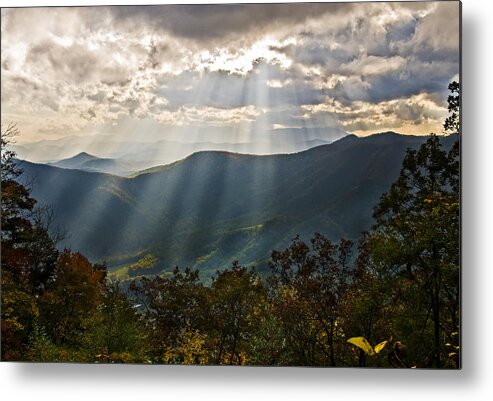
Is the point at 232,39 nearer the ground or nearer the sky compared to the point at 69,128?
nearer the sky

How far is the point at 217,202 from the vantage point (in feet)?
16.7

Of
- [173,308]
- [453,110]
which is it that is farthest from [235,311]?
[453,110]

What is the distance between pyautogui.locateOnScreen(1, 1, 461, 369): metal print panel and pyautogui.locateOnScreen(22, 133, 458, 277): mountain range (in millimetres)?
11

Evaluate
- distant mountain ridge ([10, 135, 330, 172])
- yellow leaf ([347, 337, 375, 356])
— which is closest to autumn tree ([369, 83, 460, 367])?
yellow leaf ([347, 337, 375, 356])

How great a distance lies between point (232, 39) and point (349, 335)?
218 cm

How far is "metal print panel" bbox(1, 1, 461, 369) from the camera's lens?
4.88 m

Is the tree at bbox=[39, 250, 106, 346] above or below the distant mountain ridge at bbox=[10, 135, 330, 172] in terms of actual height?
below

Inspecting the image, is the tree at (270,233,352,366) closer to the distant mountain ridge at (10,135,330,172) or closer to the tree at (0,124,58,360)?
the distant mountain ridge at (10,135,330,172)

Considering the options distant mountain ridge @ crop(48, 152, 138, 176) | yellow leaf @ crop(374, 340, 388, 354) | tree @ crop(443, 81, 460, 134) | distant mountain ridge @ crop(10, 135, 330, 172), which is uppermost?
tree @ crop(443, 81, 460, 134)

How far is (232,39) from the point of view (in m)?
5.07

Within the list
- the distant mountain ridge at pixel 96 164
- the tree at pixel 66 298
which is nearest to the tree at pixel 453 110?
the distant mountain ridge at pixel 96 164

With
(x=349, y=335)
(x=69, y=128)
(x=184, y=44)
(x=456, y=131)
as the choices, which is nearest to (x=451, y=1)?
(x=456, y=131)

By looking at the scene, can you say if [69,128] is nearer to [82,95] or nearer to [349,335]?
[82,95]

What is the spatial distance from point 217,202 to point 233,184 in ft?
0.55
